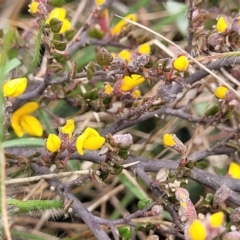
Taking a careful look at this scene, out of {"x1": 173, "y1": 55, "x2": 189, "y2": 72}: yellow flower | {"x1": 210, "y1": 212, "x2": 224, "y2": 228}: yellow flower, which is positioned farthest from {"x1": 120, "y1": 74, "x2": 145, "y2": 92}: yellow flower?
{"x1": 210, "y1": 212, "x2": 224, "y2": 228}: yellow flower

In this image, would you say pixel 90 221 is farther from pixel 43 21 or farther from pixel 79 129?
pixel 79 129

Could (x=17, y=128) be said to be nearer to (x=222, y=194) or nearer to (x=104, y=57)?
(x=104, y=57)

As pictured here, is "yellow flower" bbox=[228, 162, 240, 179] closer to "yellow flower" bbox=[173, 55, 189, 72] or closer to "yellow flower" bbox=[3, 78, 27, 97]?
"yellow flower" bbox=[173, 55, 189, 72]

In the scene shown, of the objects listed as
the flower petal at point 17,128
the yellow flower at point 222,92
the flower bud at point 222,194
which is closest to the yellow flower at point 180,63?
the yellow flower at point 222,92

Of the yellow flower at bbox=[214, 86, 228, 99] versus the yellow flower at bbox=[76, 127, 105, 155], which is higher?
the yellow flower at bbox=[214, 86, 228, 99]

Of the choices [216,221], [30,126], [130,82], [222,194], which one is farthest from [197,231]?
[30,126]

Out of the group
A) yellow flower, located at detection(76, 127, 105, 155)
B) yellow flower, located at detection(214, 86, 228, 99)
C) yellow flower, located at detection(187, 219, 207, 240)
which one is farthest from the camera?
yellow flower, located at detection(214, 86, 228, 99)

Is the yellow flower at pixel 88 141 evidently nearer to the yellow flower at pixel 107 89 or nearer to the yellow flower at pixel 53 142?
the yellow flower at pixel 53 142
